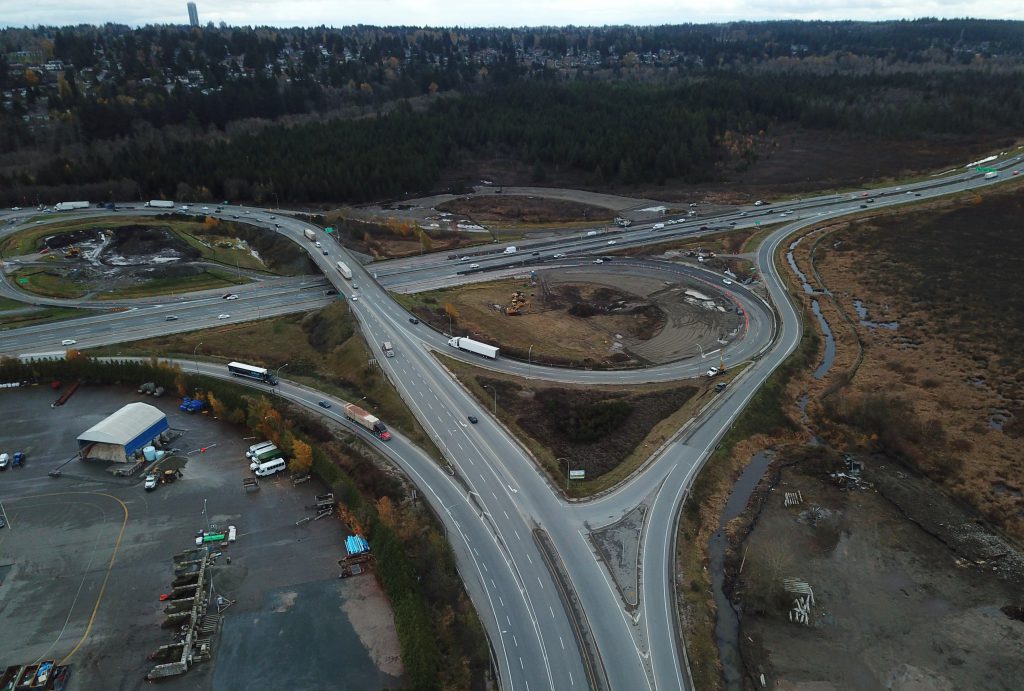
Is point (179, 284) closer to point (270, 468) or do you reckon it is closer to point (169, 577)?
point (270, 468)

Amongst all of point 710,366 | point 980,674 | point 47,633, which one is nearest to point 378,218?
point 710,366

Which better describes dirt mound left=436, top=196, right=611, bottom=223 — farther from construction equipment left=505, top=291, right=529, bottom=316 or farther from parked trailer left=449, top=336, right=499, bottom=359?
parked trailer left=449, top=336, right=499, bottom=359

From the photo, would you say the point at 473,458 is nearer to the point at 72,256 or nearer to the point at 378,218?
the point at 378,218

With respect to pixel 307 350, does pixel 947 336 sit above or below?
above

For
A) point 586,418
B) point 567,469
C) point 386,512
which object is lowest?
point 567,469

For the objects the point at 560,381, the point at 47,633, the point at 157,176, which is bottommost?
the point at 47,633

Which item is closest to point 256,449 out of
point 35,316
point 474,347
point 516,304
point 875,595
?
point 474,347

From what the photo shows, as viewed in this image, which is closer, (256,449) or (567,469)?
(567,469)
